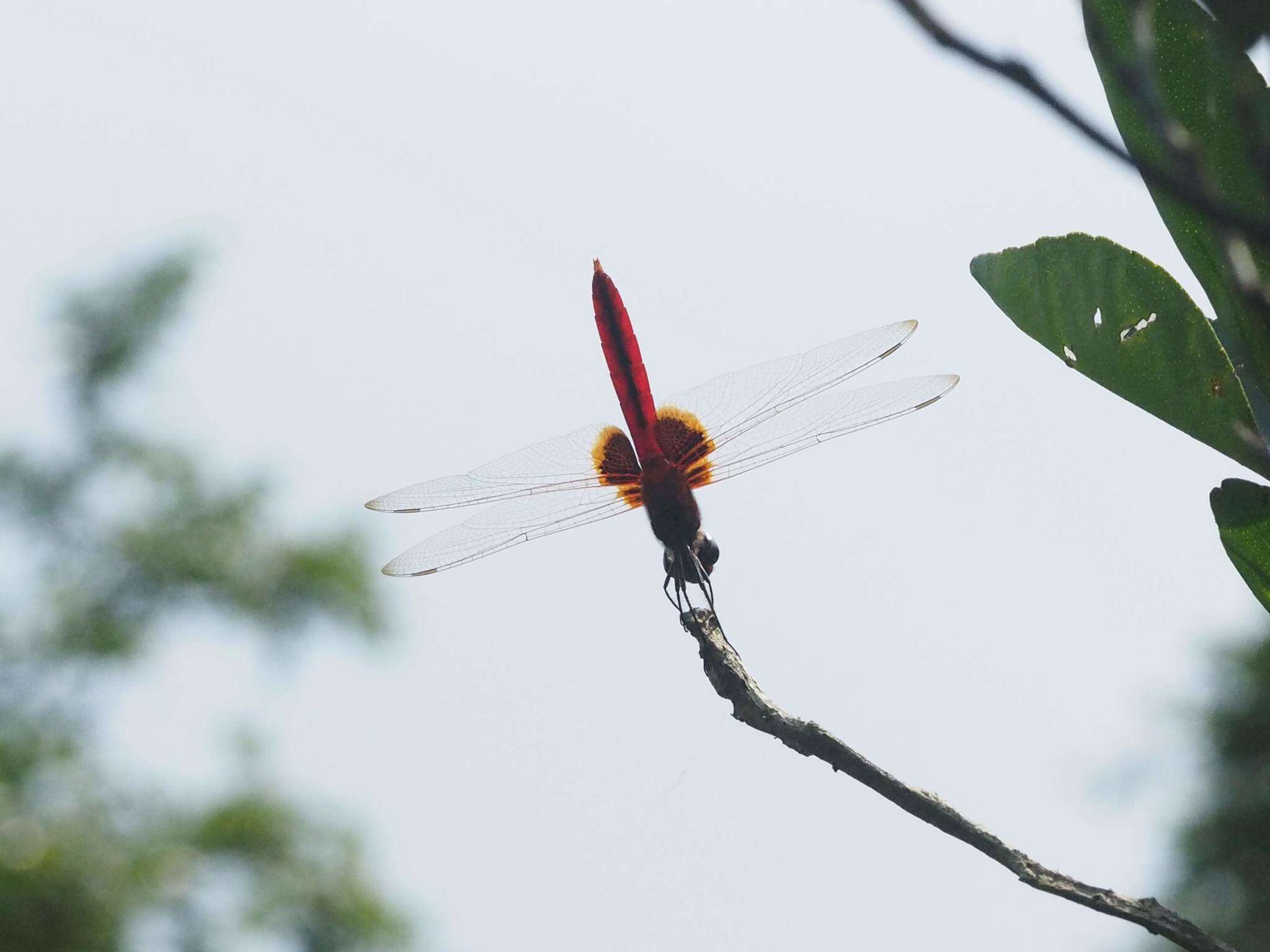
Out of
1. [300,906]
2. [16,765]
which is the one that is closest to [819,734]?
[300,906]

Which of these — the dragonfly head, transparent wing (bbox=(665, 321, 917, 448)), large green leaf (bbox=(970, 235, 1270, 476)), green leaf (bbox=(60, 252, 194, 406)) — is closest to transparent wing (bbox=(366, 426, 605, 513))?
transparent wing (bbox=(665, 321, 917, 448))

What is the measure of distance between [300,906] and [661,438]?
5644 millimetres

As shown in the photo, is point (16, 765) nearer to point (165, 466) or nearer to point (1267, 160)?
point (165, 466)

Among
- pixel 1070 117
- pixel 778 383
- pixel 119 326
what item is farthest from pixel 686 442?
pixel 119 326

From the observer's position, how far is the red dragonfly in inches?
74.1

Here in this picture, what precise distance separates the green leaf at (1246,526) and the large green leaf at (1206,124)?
52 millimetres

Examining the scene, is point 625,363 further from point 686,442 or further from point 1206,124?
point 1206,124

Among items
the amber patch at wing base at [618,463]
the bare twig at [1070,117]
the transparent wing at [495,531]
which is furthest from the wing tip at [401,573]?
the bare twig at [1070,117]

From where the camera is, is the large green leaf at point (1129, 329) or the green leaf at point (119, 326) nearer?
the large green leaf at point (1129, 329)

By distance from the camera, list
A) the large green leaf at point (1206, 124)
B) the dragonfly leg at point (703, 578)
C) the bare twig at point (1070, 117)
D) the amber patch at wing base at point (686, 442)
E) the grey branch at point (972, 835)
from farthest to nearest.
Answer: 1. the amber patch at wing base at point (686, 442)
2. the dragonfly leg at point (703, 578)
3. the large green leaf at point (1206, 124)
4. the grey branch at point (972, 835)
5. the bare twig at point (1070, 117)

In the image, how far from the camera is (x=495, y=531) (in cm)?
203

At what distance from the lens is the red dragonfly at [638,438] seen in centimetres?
188

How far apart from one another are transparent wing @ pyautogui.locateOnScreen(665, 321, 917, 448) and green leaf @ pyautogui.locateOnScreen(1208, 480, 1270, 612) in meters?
1.10

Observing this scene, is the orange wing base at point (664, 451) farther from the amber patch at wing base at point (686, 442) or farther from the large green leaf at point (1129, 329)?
the large green leaf at point (1129, 329)
